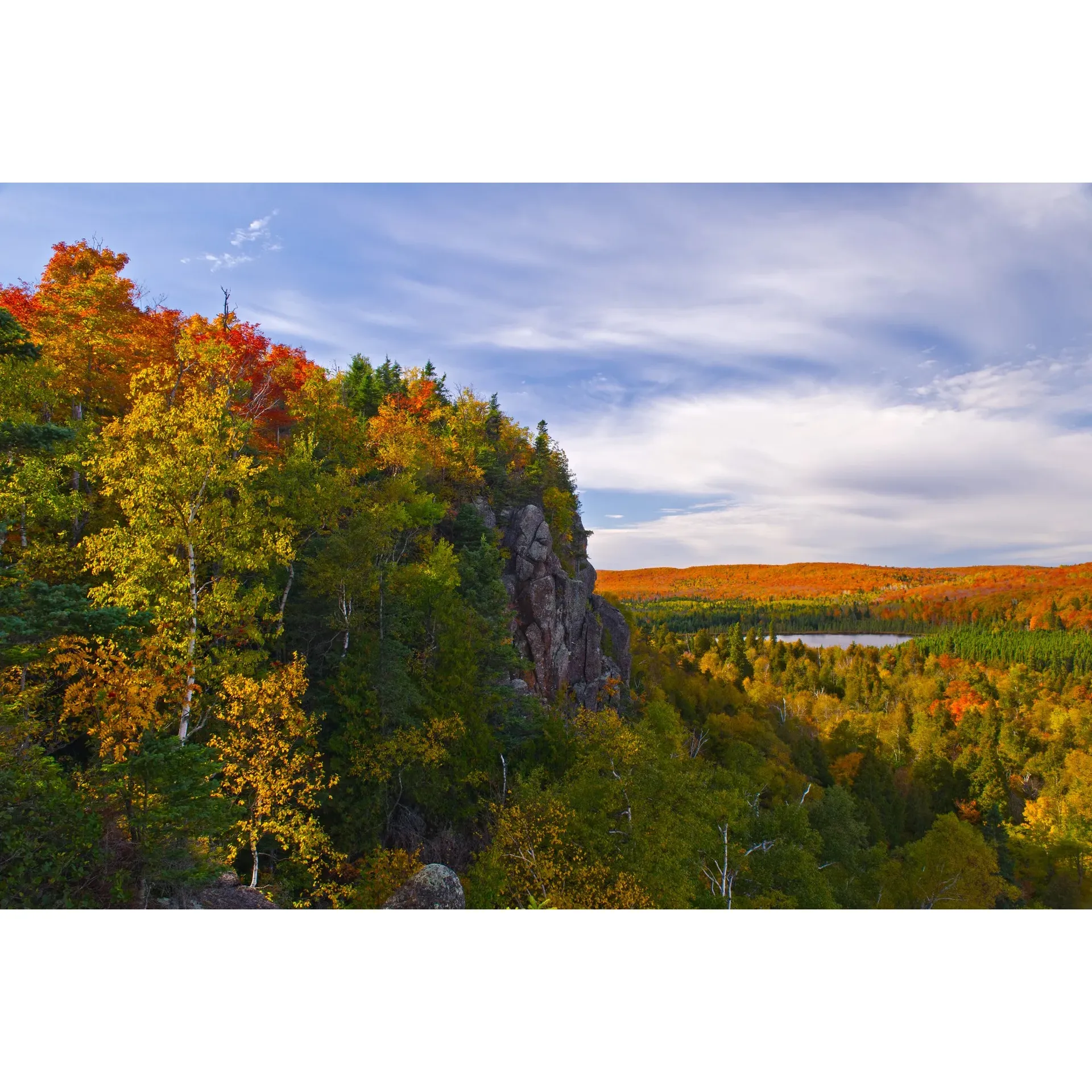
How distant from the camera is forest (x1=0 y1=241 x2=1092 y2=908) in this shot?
7.58 metres

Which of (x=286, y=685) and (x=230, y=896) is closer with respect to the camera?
(x=230, y=896)

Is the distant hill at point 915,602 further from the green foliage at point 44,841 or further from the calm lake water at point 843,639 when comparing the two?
the green foliage at point 44,841

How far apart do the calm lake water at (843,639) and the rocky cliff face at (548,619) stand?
13562 cm

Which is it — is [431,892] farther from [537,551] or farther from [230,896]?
[537,551]

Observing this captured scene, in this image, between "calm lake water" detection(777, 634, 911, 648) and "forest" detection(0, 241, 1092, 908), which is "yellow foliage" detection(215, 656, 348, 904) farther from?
"calm lake water" detection(777, 634, 911, 648)

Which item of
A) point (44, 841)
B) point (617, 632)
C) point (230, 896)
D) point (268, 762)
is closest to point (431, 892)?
point (230, 896)

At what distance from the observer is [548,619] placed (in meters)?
28.9

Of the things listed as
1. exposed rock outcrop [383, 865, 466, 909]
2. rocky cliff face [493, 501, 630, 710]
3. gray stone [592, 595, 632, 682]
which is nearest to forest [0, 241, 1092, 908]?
rocky cliff face [493, 501, 630, 710]

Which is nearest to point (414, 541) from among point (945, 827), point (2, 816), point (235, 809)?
point (235, 809)

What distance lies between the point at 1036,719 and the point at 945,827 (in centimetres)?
6199

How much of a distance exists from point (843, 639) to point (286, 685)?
188174mm

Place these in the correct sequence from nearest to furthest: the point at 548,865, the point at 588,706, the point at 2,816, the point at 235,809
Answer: the point at 2,816, the point at 235,809, the point at 548,865, the point at 588,706

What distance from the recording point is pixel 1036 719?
7125 cm

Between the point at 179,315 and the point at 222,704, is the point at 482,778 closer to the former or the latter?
the point at 222,704
